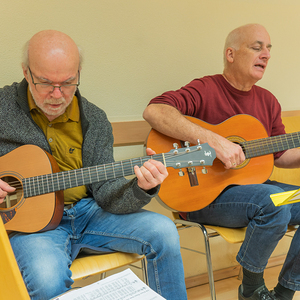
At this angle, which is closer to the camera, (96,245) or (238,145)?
(96,245)

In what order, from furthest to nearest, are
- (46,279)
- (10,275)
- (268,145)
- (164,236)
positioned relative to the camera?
1. (268,145)
2. (164,236)
3. (46,279)
4. (10,275)

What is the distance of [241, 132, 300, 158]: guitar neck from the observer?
4.94 feet

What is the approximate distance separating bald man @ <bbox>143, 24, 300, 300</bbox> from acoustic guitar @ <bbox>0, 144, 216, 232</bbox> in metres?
0.25

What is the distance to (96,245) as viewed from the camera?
48.4 inches

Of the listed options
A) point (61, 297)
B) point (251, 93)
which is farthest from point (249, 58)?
point (61, 297)

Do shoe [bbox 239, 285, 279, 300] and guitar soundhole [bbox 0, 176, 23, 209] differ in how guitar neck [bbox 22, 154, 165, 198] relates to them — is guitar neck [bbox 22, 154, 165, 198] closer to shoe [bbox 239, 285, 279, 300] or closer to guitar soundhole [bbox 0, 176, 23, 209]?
guitar soundhole [bbox 0, 176, 23, 209]

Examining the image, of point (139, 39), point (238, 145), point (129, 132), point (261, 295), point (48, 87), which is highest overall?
point (139, 39)

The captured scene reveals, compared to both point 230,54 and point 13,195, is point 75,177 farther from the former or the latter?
point 230,54

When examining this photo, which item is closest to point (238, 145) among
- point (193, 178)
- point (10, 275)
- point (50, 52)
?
point (193, 178)

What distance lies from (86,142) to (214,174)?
601 mm

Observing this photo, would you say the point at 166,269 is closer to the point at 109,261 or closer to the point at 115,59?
the point at 109,261

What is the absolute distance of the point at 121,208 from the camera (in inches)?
48.6

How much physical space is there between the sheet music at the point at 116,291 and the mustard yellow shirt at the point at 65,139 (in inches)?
25.4

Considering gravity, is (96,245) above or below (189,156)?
below
